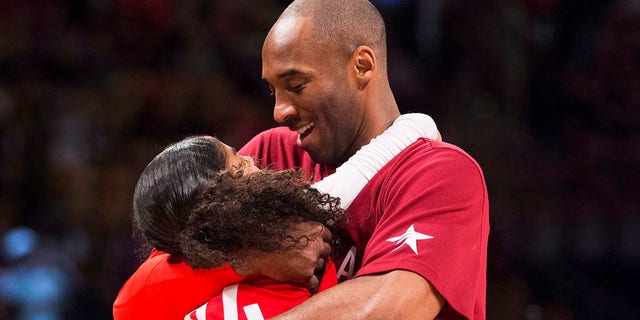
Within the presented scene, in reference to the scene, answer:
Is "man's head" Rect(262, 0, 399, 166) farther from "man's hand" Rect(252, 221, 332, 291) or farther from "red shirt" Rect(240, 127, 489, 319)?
"man's hand" Rect(252, 221, 332, 291)

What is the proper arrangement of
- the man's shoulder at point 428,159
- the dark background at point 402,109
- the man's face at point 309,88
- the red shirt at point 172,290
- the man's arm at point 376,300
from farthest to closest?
the dark background at point 402,109, the man's face at point 309,88, the man's shoulder at point 428,159, the red shirt at point 172,290, the man's arm at point 376,300

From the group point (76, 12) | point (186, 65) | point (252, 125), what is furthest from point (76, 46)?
point (252, 125)

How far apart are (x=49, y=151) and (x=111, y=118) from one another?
40 centimetres

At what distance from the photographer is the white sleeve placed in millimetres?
2363

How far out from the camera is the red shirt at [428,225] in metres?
2.17

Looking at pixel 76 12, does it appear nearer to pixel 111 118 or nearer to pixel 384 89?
pixel 111 118

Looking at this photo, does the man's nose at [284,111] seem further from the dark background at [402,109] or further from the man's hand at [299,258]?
the dark background at [402,109]

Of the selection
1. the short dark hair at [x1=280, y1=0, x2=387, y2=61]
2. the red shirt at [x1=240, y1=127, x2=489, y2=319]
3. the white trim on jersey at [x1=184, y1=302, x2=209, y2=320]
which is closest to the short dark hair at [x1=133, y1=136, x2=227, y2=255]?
the white trim on jersey at [x1=184, y1=302, x2=209, y2=320]

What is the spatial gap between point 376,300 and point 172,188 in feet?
1.77

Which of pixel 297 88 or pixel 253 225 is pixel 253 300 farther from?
pixel 297 88

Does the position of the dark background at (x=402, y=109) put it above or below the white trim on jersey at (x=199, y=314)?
below

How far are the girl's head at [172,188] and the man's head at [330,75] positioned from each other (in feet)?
1.28

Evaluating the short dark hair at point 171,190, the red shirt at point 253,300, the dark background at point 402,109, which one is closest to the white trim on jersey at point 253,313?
the red shirt at point 253,300

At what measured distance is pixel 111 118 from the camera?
5.38m
